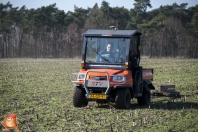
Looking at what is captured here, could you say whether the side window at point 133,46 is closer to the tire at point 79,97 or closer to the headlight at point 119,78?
the headlight at point 119,78

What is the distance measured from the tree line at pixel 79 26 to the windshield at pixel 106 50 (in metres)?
62.4

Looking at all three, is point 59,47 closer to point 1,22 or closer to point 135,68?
point 1,22

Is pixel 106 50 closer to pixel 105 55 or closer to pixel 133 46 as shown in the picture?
pixel 105 55

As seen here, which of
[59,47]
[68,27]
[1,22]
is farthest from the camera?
[59,47]

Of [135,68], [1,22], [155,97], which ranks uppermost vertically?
[1,22]

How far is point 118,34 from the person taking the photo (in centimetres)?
1277

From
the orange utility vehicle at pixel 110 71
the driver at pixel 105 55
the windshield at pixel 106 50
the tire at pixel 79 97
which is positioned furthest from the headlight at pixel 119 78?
the tire at pixel 79 97

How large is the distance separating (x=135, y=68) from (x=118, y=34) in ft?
5.02

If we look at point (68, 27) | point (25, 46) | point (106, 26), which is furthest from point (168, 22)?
point (25, 46)

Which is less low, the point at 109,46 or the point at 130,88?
the point at 109,46

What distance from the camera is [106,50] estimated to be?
1281cm

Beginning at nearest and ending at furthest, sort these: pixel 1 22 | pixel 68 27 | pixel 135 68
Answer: pixel 135 68 → pixel 1 22 → pixel 68 27

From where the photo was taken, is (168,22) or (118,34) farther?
(168,22)

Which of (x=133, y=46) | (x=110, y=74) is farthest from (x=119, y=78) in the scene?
(x=133, y=46)
